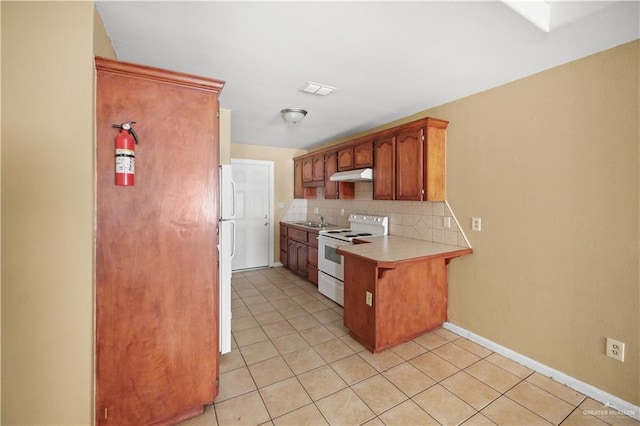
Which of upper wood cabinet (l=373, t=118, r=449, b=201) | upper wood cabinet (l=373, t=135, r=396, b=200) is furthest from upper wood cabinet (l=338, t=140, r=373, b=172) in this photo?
upper wood cabinet (l=373, t=118, r=449, b=201)

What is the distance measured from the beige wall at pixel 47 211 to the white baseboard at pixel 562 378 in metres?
2.93

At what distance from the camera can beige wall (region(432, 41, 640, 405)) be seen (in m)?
1.78

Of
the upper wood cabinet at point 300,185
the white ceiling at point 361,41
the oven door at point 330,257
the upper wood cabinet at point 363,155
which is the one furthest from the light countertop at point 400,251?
the upper wood cabinet at point 300,185

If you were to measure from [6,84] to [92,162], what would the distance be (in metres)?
0.44

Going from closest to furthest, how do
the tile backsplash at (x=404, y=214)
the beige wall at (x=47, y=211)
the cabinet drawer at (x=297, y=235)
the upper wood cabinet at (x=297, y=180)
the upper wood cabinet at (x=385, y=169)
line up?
the beige wall at (x=47, y=211) → the tile backsplash at (x=404, y=214) → the upper wood cabinet at (x=385, y=169) → the cabinet drawer at (x=297, y=235) → the upper wood cabinet at (x=297, y=180)

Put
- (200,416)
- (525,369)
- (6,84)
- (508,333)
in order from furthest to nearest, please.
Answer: (508,333) → (525,369) → (200,416) → (6,84)

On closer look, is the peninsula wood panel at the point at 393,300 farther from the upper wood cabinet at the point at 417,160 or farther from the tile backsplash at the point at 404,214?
the upper wood cabinet at the point at 417,160

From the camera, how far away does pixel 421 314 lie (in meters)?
2.72

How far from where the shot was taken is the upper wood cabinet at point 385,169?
318 centimetres

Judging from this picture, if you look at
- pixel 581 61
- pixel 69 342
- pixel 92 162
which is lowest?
pixel 69 342

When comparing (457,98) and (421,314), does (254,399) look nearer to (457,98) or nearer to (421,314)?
(421,314)

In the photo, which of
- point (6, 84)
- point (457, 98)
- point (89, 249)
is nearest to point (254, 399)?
point (89, 249)

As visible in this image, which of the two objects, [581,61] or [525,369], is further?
[525,369]

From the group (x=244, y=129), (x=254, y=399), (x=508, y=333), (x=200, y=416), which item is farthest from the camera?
(x=244, y=129)
